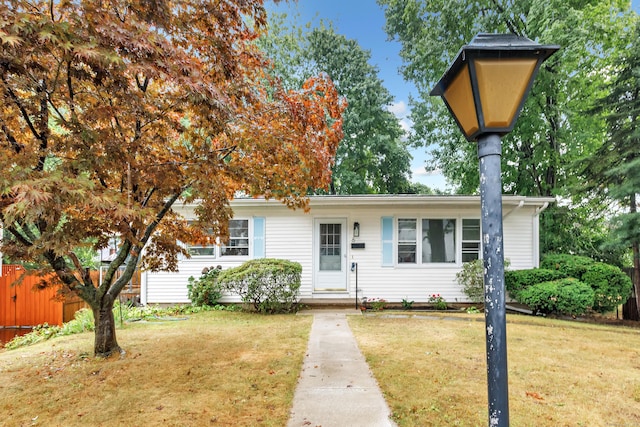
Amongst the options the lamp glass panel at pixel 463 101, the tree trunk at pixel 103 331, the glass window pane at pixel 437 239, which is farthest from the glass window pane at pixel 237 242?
the lamp glass panel at pixel 463 101

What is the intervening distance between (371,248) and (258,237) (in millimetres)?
3051

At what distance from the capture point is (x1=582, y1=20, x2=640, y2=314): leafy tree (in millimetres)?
7582

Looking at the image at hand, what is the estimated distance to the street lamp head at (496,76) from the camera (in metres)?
1.43

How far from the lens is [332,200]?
850 centimetres

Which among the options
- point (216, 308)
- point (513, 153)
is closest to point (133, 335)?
point (216, 308)

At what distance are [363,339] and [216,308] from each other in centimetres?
449

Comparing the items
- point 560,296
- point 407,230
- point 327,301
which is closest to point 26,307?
point 327,301

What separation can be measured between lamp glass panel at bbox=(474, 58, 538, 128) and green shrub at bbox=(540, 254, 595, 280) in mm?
8624

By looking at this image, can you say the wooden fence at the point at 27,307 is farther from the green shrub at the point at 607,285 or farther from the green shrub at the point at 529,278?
the green shrub at the point at 607,285

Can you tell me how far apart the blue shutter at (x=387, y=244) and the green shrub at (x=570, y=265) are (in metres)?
4.05

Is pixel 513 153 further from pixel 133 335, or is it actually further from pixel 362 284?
pixel 133 335

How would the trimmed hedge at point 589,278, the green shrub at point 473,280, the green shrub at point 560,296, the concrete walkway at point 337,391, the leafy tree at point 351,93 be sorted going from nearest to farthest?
the concrete walkway at point 337,391 → the green shrub at point 560,296 → the trimmed hedge at point 589,278 → the green shrub at point 473,280 → the leafy tree at point 351,93

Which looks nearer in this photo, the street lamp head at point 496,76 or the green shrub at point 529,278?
the street lamp head at point 496,76

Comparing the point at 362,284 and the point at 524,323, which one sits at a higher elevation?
the point at 362,284
